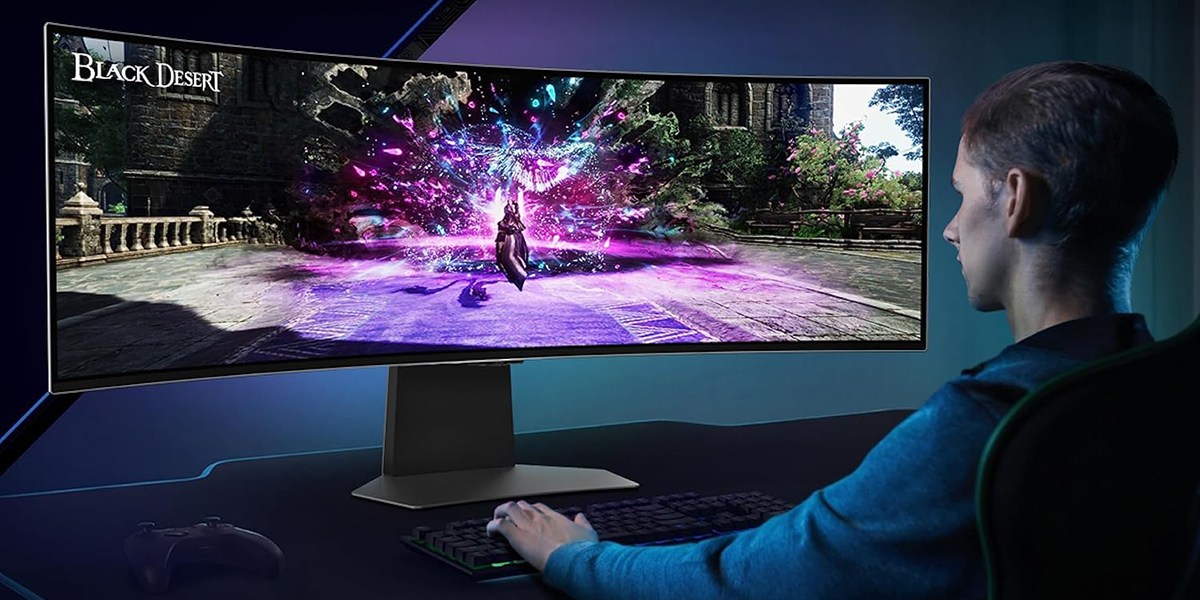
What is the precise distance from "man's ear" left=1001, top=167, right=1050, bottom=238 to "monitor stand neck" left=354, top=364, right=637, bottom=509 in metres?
0.79

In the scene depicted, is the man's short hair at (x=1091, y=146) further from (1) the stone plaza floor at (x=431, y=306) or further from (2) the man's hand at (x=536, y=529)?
(1) the stone plaza floor at (x=431, y=306)

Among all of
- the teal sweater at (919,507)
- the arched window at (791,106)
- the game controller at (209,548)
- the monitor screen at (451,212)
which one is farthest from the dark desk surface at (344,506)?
the arched window at (791,106)

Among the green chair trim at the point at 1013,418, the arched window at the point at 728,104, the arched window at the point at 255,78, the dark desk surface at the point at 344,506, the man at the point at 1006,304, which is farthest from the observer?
the arched window at the point at 728,104

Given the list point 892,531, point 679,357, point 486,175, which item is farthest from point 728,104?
point 679,357

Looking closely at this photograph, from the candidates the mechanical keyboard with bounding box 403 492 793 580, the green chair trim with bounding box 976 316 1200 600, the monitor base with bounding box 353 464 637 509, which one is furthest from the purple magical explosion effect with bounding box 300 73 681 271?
the green chair trim with bounding box 976 316 1200 600

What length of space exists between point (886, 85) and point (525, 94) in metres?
0.54

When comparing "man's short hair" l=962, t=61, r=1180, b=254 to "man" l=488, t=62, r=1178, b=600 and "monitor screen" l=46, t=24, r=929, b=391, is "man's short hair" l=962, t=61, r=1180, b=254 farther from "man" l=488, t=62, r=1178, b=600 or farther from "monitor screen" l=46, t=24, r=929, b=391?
"monitor screen" l=46, t=24, r=929, b=391

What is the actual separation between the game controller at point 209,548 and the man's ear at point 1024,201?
764 mm

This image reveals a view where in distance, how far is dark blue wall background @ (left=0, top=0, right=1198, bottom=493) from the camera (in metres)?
2.12

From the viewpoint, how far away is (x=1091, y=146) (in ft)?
2.82

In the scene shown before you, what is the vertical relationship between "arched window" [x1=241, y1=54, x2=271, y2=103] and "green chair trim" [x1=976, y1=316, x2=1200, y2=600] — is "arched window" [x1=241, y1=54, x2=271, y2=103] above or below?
above

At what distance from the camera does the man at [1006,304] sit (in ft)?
2.73

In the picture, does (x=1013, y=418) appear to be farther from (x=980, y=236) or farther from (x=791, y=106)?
(x=791, y=106)

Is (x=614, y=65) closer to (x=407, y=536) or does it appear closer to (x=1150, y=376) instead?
(x=407, y=536)
